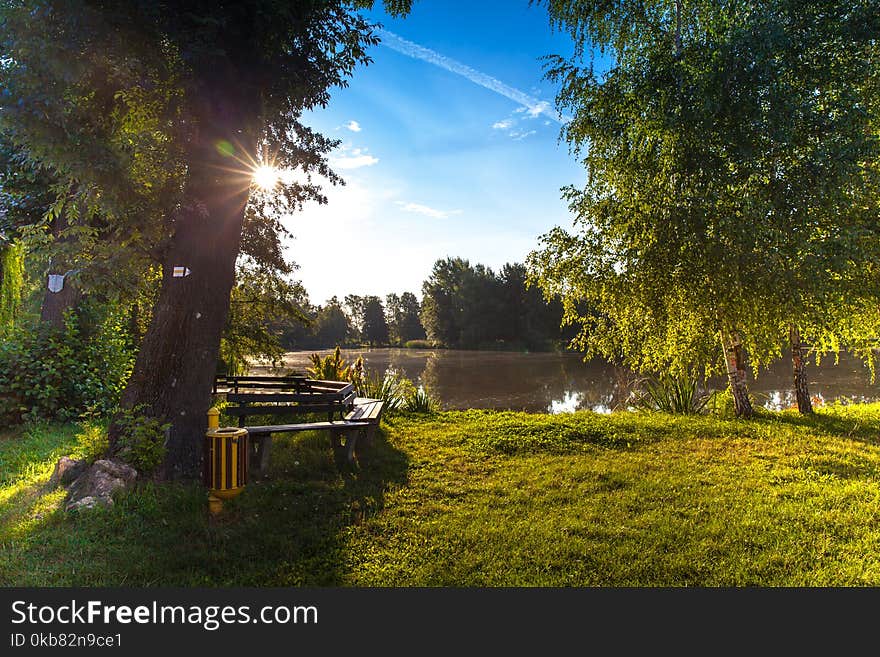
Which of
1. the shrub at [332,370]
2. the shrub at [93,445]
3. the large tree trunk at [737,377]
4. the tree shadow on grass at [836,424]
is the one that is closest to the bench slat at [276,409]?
the shrub at [93,445]

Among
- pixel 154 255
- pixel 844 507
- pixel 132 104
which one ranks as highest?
pixel 132 104

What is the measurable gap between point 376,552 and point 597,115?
687 centimetres

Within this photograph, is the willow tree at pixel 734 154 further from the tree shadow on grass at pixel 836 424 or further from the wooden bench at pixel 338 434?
the wooden bench at pixel 338 434

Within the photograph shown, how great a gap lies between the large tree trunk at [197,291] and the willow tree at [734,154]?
5232 millimetres

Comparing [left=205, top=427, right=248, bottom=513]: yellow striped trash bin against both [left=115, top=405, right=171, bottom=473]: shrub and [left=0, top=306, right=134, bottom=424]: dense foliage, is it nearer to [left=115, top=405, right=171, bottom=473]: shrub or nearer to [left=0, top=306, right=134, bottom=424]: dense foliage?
[left=115, top=405, right=171, bottom=473]: shrub

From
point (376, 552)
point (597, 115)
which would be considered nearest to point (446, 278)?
point (597, 115)

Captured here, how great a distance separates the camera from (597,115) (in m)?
7.30

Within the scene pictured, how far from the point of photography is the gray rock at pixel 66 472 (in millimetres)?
4621

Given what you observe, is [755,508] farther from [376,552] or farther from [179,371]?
[179,371]

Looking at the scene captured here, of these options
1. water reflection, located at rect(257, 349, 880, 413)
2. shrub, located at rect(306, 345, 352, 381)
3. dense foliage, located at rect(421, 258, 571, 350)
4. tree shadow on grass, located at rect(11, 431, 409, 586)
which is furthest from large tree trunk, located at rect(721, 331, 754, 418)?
dense foliage, located at rect(421, 258, 571, 350)

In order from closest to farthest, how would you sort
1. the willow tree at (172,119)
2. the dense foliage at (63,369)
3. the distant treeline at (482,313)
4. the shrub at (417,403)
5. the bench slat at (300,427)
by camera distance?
the willow tree at (172,119) < the bench slat at (300,427) < the dense foliage at (63,369) < the shrub at (417,403) < the distant treeline at (482,313)

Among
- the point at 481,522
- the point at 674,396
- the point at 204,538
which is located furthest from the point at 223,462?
the point at 674,396

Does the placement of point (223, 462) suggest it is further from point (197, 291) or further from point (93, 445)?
point (93, 445)

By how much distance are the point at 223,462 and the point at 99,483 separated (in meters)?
1.52
